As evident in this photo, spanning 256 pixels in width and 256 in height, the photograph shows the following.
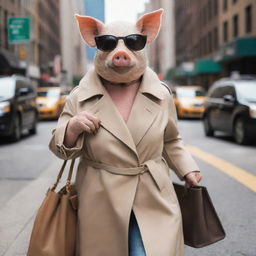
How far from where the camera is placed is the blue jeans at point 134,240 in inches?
91.0

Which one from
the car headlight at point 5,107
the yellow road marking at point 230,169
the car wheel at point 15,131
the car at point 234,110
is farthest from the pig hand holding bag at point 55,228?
the car wheel at point 15,131

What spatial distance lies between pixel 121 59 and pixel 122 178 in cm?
59

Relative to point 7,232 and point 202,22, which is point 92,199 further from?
point 202,22

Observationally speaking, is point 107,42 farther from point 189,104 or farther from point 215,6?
point 215,6

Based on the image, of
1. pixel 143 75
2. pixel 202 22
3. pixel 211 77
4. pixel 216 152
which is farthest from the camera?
pixel 202 22

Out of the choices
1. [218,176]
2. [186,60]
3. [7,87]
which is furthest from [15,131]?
[186,60]

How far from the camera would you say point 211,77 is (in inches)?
1903

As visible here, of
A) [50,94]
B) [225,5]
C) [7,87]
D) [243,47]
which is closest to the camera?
[7,87]

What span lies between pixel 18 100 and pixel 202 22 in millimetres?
42149

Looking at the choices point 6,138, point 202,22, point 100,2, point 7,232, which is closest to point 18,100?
point 6,138

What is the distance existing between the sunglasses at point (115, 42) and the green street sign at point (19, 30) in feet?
82.3

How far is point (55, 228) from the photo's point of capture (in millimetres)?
2379

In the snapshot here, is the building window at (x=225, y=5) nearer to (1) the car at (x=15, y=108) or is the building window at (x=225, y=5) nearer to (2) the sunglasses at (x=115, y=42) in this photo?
(1) the car at (x=15, y=108)

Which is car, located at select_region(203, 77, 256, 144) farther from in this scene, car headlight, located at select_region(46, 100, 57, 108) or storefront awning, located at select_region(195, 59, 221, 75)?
storefront awning, located at select_region(195, 59, 221, 75)
